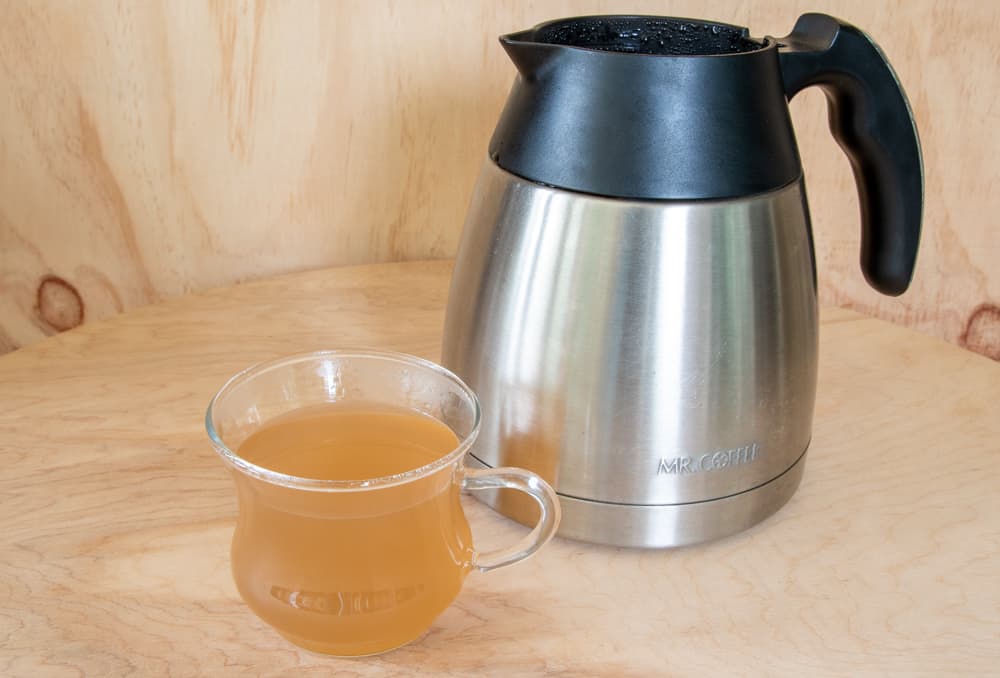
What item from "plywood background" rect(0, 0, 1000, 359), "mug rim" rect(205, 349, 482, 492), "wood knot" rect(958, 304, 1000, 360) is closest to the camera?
"mug rim" rect(205, 349, 482, 492)

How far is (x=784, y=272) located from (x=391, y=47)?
448mm

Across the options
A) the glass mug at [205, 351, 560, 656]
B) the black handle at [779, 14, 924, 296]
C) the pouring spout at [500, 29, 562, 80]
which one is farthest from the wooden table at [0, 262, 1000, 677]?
the pouring spout at [500, 29, 562, 80]

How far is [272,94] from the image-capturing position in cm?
84

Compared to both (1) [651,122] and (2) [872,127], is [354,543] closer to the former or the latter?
(1) [651,122]

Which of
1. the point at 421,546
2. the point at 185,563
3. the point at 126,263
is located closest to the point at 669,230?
the point at 421,546

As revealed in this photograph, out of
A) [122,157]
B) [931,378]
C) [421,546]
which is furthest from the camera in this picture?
[122,157]

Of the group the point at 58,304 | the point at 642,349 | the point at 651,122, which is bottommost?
the point at 58,304

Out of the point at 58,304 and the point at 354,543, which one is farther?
the point at 58,304

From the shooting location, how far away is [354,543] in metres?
0.43

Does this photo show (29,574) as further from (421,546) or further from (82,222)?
(82,222)

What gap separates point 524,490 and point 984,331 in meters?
0.65

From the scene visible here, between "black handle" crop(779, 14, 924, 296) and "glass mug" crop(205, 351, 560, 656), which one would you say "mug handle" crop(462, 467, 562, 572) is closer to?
"glass mug" crop(205, 351, 560, 656)

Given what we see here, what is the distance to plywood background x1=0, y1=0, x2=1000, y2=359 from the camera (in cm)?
82

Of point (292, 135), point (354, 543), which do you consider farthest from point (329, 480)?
point (292, 135)
